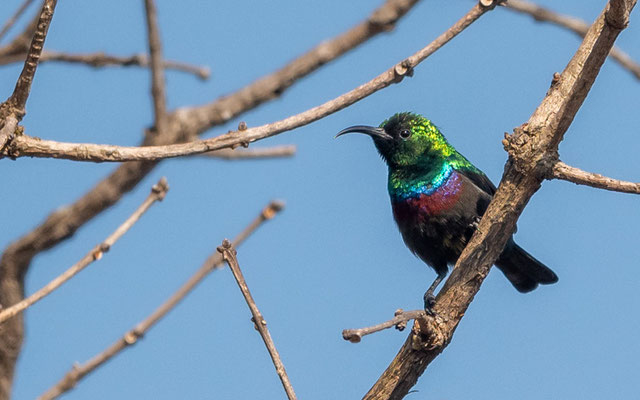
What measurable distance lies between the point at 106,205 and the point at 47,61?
38.3 inches

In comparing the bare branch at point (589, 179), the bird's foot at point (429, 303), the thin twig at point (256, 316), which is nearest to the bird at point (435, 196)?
the bird's foot at point (429, 303)

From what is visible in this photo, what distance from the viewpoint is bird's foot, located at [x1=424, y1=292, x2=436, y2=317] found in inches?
162

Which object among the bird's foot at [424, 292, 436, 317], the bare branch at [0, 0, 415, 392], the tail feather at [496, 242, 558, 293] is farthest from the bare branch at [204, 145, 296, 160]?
the tail feather at [496, 242, 558, 293]

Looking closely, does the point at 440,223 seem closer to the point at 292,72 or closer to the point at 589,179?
the point at 292,72

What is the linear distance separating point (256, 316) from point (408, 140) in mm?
3396

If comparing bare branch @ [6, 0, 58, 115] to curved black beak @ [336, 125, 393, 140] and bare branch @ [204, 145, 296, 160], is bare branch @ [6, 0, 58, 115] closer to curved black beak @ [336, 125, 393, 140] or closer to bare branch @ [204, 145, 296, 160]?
bare branch @ [204, 145, 296, 160]

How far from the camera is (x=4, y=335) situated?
4.73 meters

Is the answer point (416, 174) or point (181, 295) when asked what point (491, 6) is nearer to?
point (181, 295)

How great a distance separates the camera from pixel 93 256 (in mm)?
3734

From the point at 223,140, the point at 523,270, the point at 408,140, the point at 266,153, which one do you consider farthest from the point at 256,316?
the point at 523,270

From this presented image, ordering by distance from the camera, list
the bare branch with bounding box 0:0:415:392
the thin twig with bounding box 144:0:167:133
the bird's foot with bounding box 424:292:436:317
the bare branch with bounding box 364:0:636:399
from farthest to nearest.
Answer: the thin twig with bounding box 144:0:167:133 → the bare branch with bounding box 0:0:415:392 → the bird's foot with bounding box 424:292:436:317 → the bare branch with bounding box 364:0:636:399

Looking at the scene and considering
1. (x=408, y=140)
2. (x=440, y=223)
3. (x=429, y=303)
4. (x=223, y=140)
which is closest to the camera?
(x=223, y=140)

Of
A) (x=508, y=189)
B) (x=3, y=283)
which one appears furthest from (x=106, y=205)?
(x=508, y=189)

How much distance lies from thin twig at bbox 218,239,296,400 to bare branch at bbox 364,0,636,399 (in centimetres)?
71
